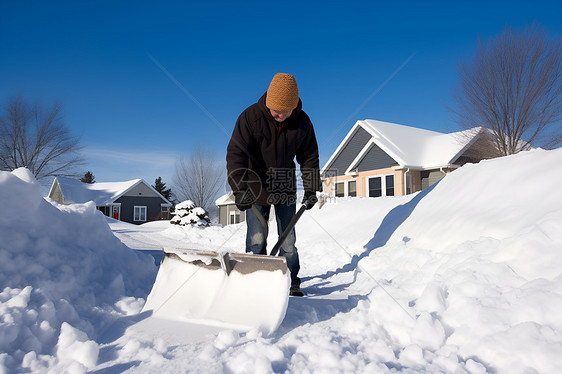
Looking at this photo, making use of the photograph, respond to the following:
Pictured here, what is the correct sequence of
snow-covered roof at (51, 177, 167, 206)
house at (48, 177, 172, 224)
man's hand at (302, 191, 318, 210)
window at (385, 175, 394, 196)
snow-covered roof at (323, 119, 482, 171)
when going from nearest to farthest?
man's hand at (302, 191, 318, 210) → snow-covered roof at (323, 119, 482, 171) → window at (385, 175, 394, 196) → snow-covered roof at (51, 177, 167, 206) → house at (48, 177, 172, 224)

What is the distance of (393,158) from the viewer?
15.3 m

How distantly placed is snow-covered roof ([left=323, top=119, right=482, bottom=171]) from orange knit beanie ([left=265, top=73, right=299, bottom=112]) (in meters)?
12.8

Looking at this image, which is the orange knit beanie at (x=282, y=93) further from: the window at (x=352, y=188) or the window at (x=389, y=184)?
the window at (x=352, y=188)

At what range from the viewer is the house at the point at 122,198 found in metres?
28.3

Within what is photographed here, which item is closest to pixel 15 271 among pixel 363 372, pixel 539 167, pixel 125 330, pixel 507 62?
pixel 125 330

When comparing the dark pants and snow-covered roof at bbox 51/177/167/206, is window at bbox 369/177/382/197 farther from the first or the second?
snow-covered roof at bbox 51/177/167/206

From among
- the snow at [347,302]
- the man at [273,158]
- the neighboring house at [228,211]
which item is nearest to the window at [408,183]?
the snow at [347,302]

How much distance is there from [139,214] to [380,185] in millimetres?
22696

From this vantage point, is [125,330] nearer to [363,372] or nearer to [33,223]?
[33,223]

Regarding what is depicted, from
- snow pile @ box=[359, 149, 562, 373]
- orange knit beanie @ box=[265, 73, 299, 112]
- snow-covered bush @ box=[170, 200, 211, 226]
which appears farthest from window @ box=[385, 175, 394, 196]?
orange knit beanie @ box=[265, 73, 299, 112]

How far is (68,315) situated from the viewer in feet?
6.54

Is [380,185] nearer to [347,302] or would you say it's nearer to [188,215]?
[188,215]

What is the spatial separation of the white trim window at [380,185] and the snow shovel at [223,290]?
14.6 m

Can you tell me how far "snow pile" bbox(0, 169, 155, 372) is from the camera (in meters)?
1.62
